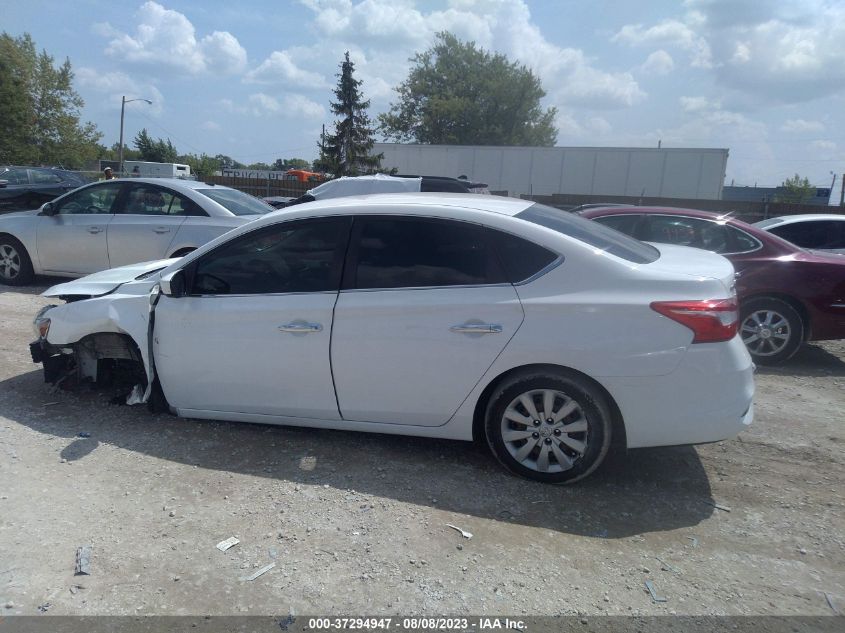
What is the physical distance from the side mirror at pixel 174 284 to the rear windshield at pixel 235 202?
424cm

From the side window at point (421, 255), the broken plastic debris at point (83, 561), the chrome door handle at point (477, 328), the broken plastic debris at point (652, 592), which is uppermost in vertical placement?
the side window at point (421, 255)

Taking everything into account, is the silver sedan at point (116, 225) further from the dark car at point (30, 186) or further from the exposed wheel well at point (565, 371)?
the dark car at point (30, 186)

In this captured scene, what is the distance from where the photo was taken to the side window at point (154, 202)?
8422 millimetres

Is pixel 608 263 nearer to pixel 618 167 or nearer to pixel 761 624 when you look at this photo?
pixel 761 624

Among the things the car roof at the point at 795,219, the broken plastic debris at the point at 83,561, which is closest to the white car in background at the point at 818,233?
the car roof at the point at 795,219

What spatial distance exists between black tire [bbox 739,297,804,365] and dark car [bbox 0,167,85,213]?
590 inches

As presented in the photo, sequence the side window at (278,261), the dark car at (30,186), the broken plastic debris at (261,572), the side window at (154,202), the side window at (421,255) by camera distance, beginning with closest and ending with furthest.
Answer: the broken plastic debris at (261,572), the side window at (421,255), the side window at (278,261), the side window at (154,202), the dark car at (30,186)

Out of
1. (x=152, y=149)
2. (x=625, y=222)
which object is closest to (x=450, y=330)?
(x=625, y=222)

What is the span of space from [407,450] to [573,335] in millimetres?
1428

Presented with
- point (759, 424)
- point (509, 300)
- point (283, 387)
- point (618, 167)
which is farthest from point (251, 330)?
point (618, 167)

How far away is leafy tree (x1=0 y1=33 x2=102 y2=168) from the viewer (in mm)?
37750

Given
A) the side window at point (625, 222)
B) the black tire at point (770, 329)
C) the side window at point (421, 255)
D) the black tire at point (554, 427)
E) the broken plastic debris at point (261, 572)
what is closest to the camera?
the broken plastic debris at point (261, 572)

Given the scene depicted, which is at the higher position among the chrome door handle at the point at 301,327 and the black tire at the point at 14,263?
the chrome door handle at the point at 301,327

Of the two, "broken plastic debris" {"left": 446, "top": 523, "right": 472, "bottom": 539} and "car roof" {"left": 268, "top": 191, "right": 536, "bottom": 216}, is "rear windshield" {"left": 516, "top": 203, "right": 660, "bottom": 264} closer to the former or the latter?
"car roof" {"left": 268, "top": 191, "right": 536, "bottom": 216}
